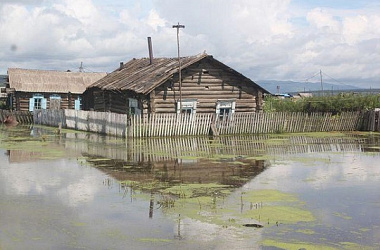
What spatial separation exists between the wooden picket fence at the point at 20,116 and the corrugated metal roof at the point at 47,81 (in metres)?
3.68

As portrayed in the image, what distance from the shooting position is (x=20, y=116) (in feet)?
134

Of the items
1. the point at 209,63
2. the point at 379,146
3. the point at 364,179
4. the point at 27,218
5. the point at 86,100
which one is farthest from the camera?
the point at 86,100

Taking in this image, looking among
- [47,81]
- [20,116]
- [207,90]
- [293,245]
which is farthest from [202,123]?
[47,81]

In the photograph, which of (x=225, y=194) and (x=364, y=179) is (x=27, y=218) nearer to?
(x=225, y=194)

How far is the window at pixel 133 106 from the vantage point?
31.7m

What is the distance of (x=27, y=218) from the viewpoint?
1005 cm

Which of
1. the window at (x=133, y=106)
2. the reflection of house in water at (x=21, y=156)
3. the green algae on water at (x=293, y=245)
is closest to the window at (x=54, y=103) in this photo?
the window at (x=133, y=106)

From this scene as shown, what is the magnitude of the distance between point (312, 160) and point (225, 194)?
7480 mm

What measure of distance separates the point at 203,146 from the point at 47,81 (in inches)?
1060

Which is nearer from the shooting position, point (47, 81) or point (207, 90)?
point (207, 90)

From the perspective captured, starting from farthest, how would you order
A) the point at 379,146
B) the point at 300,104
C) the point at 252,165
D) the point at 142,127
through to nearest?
the point at 300,104
the point at 142,127
the point at 379,146
the point at 252,165

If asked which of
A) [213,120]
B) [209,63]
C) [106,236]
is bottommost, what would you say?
[106,236]

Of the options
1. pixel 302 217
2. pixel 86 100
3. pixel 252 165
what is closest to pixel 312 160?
pixel 252 165

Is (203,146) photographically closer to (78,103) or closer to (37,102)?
(78,103)
